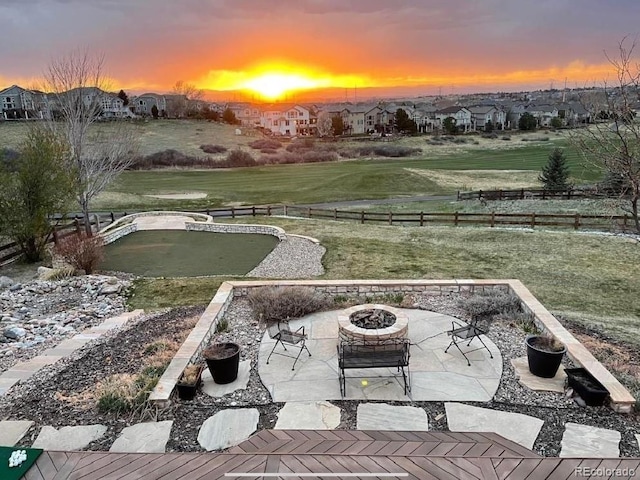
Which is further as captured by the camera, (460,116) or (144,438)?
(460,116)

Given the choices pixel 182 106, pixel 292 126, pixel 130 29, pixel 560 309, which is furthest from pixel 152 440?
pixel 292 126

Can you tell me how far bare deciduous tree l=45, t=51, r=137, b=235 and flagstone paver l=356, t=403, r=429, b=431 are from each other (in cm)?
1728

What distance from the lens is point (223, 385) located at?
19.5ft

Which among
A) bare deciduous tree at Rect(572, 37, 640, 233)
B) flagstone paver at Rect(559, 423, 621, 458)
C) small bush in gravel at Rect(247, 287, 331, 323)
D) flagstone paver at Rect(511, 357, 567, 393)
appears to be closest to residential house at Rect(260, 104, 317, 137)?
bare deciduous tree at Rect(572, 37, 640, 233)

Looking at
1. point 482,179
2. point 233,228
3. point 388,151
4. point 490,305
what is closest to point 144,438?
point 490,305

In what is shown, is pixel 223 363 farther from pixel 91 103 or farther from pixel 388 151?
pixel 388 151

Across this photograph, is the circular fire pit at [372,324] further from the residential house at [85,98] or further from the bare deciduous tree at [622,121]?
the residential house at [85,98]

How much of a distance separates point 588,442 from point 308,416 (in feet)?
10.0

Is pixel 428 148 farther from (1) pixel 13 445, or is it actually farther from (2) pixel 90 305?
(1) pixel 13 445

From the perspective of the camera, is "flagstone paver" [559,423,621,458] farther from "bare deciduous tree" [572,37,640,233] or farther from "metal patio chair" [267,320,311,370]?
"bare deciduous tree" [572,37,640,233]

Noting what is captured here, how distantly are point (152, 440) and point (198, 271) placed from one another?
9.18 meters

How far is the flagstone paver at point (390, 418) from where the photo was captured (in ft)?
16.3

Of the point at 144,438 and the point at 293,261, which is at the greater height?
the point at 144,438

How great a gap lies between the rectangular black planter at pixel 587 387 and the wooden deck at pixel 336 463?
1.26 metres
